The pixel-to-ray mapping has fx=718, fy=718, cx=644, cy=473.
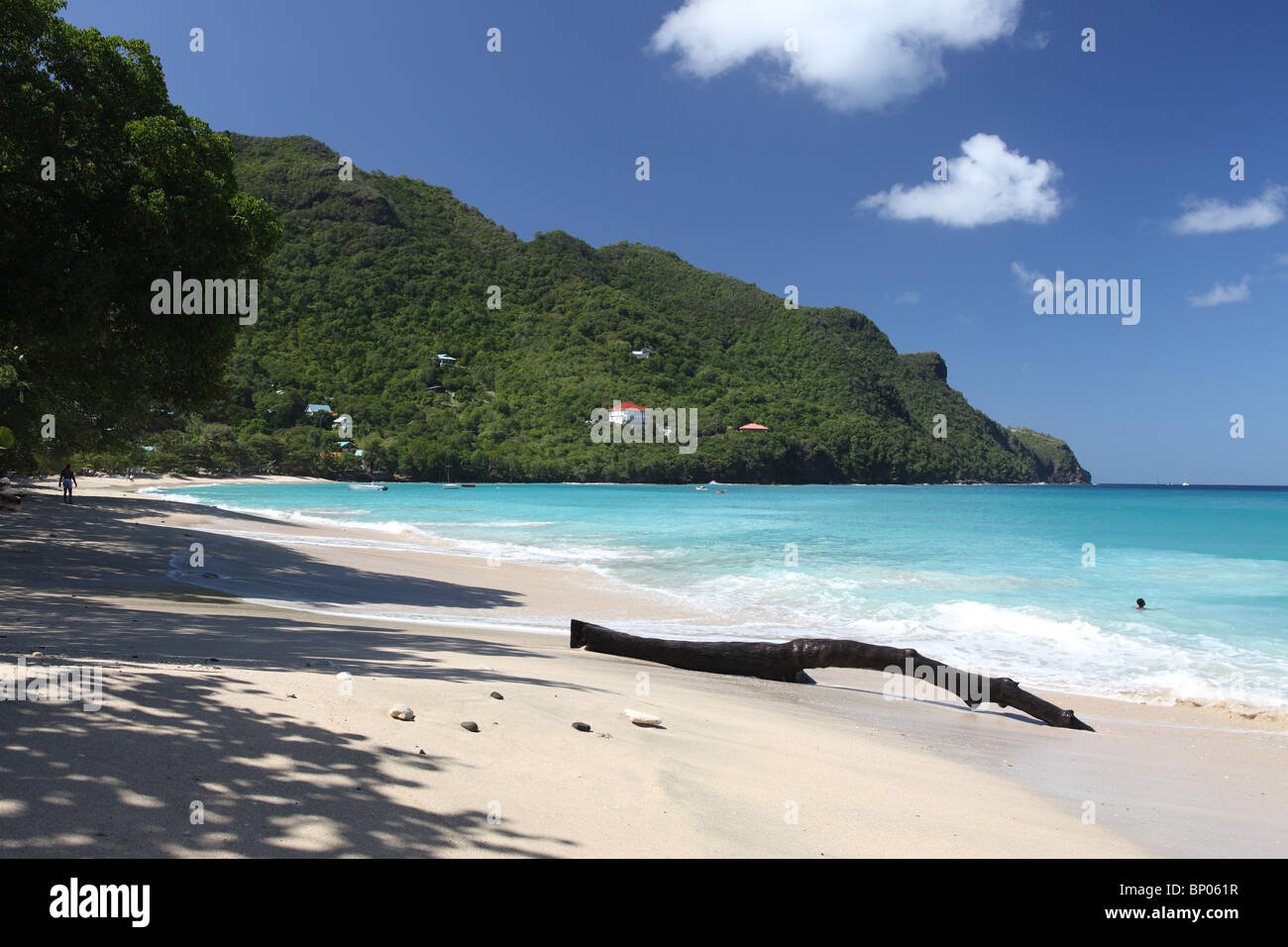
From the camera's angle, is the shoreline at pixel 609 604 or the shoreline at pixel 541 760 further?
the shoreline at pixel 609 604

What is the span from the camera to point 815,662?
8.52 meters

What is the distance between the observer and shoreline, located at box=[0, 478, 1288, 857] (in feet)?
9.92

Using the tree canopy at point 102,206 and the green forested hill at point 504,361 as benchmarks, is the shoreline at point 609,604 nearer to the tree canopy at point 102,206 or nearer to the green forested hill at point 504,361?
the tree canopy at point 102,206

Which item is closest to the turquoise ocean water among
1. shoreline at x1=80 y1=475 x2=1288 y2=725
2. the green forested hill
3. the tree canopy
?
shoreline at x1=80 y1=475 x2=1288 y2=725

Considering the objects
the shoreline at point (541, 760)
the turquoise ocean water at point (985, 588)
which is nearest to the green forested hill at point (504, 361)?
the turquoise ocean water at point (985, 588)

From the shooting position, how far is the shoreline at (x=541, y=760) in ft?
9.92

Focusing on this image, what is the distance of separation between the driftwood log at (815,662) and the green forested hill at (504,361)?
9231 centimetres

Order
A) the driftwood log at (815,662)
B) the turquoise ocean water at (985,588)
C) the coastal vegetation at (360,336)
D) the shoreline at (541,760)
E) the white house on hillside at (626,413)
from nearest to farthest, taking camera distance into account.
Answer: the shoreline at (541,760), the driftwood log at (815,662), the turquoise ocean water at (985,588), the coastal vegetation at (360,336), the white house on hillside at (626,413)

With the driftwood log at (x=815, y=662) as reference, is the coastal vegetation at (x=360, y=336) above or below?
above

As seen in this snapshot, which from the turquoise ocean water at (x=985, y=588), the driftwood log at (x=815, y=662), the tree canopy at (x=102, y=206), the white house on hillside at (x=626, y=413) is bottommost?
the turquoise ocean water at (x=985, y=588)

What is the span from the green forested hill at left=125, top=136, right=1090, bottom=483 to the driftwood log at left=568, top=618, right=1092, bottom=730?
92.3 m

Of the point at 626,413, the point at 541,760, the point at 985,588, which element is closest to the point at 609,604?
the point at 985,588

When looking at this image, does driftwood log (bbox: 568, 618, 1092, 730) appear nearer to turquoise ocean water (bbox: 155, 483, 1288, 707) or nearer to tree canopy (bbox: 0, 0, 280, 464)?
turquoise ocean water (bbox: 155, 483, 1288, 707)
